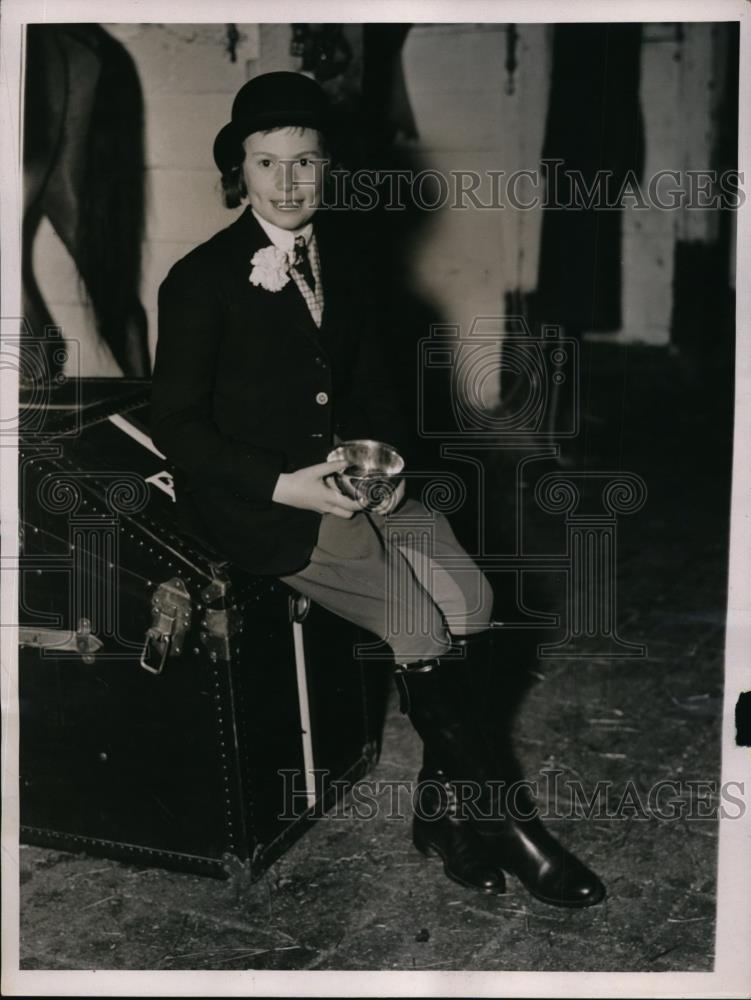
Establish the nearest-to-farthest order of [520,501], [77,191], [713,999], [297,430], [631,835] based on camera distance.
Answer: [713,999] → [297,430] → [631,835] → [77,191] → [520,501]

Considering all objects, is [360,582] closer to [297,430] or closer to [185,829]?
[297,430]

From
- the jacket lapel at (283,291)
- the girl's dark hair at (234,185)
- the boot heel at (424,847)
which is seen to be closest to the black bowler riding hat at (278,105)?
the girl's dark hair at (234,185)

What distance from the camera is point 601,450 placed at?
23.4ft

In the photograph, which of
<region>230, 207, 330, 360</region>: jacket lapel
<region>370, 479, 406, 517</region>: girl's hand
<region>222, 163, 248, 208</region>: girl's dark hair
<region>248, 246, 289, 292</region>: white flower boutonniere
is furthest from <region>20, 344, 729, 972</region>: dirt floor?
<region>222, 163, 248, 208</region>: girl's dark hair

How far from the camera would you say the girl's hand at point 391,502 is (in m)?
2.82

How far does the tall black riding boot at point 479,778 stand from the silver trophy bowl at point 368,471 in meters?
0.48

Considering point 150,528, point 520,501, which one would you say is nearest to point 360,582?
point 150,528

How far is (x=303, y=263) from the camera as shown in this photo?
290cm

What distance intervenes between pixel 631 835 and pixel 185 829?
1312mm

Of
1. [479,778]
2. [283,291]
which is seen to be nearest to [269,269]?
[283,291]

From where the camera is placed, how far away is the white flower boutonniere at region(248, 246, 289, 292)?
2.77m

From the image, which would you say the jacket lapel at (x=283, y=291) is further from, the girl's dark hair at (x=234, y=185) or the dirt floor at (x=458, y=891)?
the dirt floor at (x=458, y=891)

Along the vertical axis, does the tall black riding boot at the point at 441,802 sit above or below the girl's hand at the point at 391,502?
below

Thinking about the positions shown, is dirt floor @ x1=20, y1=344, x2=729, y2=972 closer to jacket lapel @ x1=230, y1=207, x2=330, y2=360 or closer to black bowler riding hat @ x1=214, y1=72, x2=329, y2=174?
jacket lapel @ x1=230, y1=207, x2=330, y2=360
